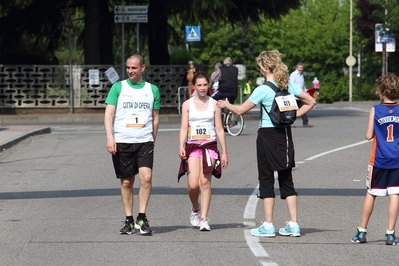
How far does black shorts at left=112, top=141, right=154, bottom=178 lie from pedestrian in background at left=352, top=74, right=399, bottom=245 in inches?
81.7

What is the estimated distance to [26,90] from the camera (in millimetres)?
33531

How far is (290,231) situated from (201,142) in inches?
51.0

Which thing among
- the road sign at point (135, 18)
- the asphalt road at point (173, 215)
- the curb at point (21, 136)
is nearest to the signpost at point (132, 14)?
the road sign at point (135, 18)

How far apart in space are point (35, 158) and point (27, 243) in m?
9.45

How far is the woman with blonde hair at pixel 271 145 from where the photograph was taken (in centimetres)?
945

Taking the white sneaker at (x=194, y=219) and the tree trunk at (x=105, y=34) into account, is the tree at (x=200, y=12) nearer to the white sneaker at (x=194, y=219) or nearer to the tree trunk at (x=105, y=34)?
the tree trunk at (x=105, y=34)

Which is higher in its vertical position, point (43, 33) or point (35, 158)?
point (43, 33)

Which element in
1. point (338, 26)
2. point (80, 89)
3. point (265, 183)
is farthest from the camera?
point (338, 26)

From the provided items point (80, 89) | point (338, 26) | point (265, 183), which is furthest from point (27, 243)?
point (338, 26)

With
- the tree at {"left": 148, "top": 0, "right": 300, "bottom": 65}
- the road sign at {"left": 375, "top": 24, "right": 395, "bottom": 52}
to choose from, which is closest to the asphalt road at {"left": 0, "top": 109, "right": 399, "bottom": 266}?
the tree at {"left": 148, "top": 0, "right": 300, "bottom": 65}

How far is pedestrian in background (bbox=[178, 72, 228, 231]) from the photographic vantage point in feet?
32.9

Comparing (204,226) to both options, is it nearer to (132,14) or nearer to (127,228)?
(127,228)

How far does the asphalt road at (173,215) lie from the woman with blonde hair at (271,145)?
8.7 inches

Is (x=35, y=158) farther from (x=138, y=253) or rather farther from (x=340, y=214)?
(x=138, y=253)
